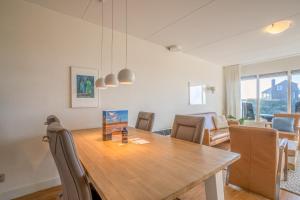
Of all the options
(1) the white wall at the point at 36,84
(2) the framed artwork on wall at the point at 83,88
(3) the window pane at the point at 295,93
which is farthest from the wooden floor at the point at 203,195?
(3) the window pane at the point at 295,93

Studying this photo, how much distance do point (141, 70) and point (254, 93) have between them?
4.26 metres

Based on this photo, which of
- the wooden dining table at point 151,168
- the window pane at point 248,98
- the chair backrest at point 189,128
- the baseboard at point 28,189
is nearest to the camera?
the wooden dining table at point 151,168

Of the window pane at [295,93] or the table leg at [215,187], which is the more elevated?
the window pane at [295,93]

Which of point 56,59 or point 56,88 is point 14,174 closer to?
point 56,88

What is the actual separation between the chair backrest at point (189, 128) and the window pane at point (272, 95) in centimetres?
461

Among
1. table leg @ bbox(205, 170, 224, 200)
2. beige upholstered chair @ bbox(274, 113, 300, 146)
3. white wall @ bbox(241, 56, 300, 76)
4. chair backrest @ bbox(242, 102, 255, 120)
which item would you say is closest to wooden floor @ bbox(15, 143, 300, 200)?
table leg @ bbox(205, 170, 224, 200)

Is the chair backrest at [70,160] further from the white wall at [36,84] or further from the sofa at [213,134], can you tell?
the sofa at [213,134]

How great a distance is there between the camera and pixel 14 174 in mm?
2023

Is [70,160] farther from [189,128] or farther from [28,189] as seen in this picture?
[28,189]

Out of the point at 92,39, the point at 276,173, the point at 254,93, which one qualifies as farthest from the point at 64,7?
the point at 254,93

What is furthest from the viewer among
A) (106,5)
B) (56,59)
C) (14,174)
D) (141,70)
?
(141,70)

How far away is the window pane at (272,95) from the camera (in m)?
4.79

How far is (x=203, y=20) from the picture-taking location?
101 inches

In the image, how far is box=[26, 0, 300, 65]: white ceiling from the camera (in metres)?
2.15
